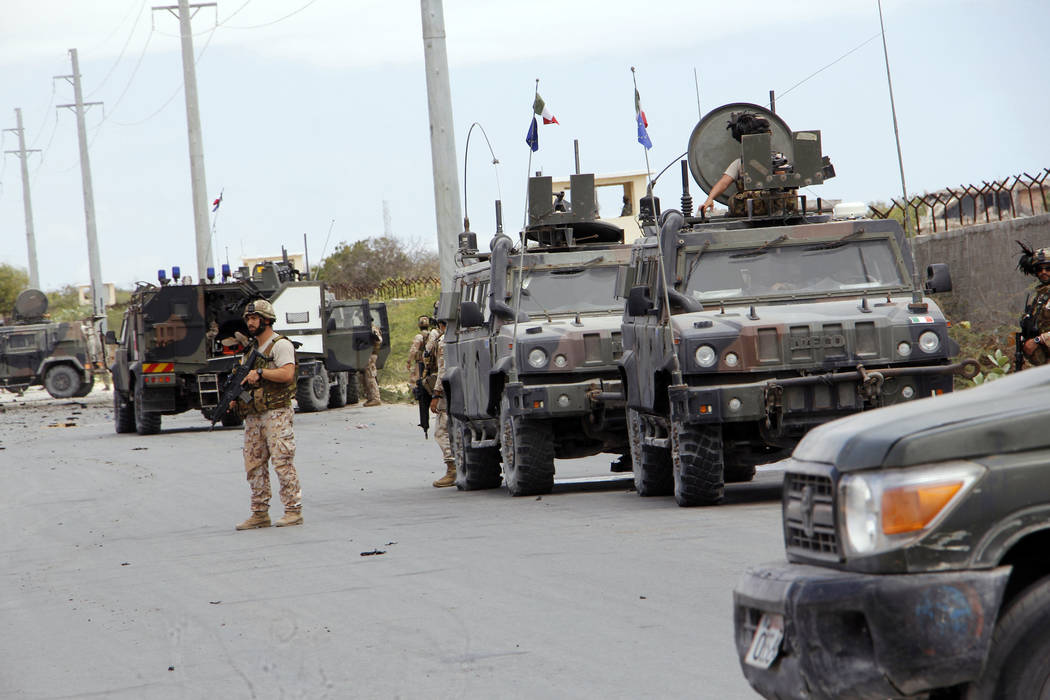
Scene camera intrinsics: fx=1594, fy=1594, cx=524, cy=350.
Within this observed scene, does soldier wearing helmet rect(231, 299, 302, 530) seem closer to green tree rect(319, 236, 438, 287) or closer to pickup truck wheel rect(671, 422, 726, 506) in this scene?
pickup truck wheel rect(671, 422, 726, 506)

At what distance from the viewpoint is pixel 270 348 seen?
1184 cm

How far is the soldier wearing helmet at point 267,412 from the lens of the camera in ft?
38.6

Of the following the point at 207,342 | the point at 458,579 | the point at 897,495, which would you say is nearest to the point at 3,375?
the point at 207,342

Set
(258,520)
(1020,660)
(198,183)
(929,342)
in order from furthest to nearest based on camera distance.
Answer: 1. (198,183)
2. (258,520)
3. (929,342)
4. (1020,660)

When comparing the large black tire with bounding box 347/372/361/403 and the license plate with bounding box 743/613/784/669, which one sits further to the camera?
the large black tire with bounding box 347/372/361/403

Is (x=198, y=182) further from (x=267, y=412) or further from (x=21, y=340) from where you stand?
(x=267, y=412)

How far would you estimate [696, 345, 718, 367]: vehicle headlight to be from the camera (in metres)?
10.9

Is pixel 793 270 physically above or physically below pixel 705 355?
above

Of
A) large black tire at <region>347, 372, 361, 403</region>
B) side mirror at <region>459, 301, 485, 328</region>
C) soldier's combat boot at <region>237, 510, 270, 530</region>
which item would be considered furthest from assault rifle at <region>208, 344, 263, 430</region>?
large black tire at <region>347, 372, 361, 403</region>

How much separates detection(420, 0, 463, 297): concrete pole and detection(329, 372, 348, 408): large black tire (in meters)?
9.48

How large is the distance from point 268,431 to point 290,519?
74 centimetres

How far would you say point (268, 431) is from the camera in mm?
11781

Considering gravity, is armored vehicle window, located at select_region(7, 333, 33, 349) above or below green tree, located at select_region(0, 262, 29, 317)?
below

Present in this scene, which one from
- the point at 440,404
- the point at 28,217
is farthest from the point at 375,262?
the point at 440,404
